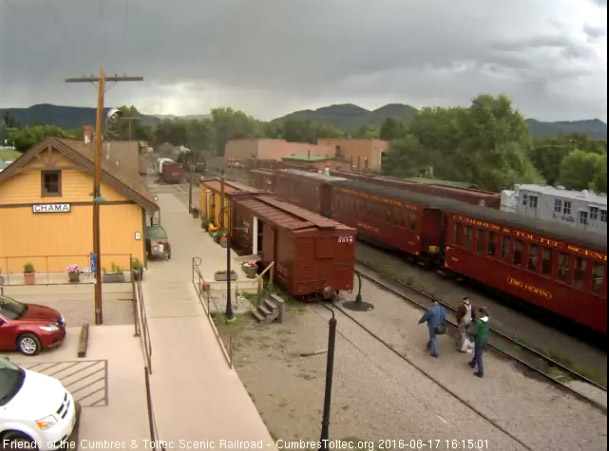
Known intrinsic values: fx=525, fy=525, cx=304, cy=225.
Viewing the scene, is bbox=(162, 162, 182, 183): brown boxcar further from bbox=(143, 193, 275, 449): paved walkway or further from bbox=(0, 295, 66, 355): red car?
bbox=(0, 295, 66, 355): red car

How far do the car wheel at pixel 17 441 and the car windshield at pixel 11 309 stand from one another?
5.50 metres

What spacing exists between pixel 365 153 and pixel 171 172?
2938 centimetres

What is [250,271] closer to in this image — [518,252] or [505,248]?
[505,248]

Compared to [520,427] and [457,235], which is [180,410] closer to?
[520,427]

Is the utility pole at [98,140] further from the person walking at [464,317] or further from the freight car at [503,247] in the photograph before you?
the freight car at [503,247]

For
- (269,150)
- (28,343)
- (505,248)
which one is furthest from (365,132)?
(28,343)

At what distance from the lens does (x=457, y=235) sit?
795 inches

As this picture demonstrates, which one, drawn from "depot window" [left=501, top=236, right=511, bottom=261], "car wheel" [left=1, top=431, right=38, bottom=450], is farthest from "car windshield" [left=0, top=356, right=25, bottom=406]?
"depot window" [left=501, top=236, right=511, bottom=261]

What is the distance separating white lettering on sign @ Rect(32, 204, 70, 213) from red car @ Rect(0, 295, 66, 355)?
26.1ft

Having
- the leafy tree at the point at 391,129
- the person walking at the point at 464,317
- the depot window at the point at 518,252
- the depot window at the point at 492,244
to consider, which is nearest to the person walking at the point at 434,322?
the person walking at the point at 464,317

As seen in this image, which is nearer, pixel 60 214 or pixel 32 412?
pixel 32 412

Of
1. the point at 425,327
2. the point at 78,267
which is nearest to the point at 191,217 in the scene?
the point at 78,267

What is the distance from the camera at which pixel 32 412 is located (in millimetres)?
8133

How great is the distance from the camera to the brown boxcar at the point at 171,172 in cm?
6619
